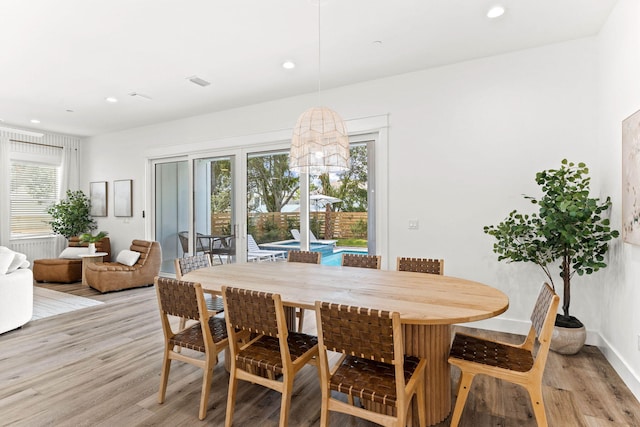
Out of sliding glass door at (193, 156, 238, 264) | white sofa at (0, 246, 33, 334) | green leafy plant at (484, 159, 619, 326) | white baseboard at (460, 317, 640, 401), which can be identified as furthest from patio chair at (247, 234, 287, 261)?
green leafy plant at (484, 159, 619, 326)

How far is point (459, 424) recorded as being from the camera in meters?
2.00

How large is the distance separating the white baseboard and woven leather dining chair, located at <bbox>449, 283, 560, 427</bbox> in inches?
41.9

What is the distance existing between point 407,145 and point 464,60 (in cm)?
107

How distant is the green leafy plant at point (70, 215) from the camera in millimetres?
6664

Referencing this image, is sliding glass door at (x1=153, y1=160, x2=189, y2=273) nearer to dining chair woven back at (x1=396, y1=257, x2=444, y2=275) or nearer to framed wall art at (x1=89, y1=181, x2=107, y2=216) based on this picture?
framed wall art at (x1=89, y1=181, x2=107, y2=216)

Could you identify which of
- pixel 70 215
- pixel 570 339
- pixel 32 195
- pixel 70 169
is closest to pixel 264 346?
pixel 570 339

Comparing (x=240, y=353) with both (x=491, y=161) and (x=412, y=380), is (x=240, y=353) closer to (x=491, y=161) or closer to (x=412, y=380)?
(x=412, y=380)

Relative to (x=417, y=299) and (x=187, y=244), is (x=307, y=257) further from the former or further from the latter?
(x=187, y=244)

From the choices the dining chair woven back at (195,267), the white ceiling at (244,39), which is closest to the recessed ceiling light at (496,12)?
the white ceiling at (244,39)

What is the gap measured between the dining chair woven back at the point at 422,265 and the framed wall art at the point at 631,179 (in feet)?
4.32

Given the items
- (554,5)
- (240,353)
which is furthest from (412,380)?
(554,5)

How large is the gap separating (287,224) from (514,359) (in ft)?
11.5

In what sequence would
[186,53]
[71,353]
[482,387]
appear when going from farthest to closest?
[186,53], [71,353], [482,387]

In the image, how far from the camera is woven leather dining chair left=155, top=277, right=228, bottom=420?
204cm
